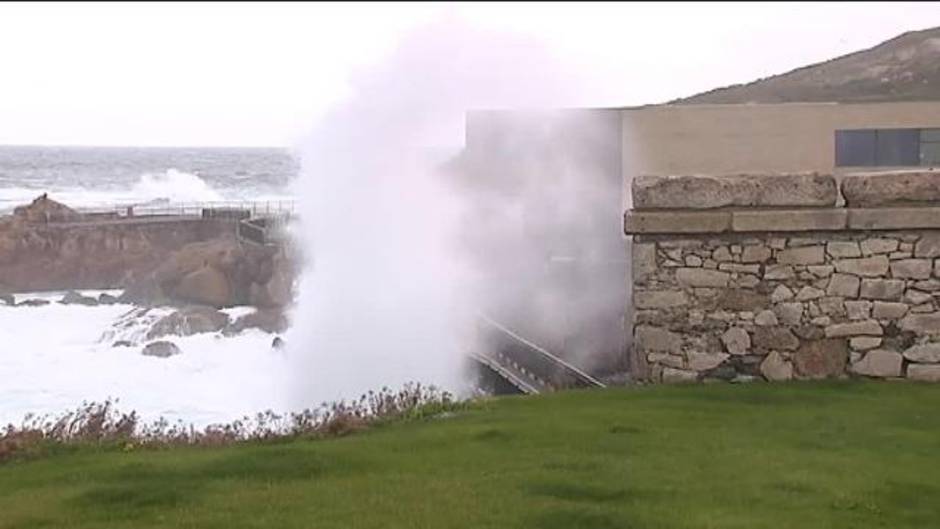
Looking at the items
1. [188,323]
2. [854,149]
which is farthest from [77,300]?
[854,149]

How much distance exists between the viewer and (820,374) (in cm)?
1087

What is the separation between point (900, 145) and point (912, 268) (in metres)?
24.5

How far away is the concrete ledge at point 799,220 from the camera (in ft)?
35.3

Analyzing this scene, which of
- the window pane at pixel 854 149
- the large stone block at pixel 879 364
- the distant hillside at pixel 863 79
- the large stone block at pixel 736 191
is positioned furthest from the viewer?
the distant hillside at pixel 863 79

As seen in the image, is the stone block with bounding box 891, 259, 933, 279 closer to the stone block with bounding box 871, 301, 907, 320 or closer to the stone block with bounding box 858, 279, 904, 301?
the stone block with bounding box 858, 279, 904, 301

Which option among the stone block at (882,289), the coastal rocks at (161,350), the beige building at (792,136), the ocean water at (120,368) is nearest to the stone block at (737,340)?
the stone block at (882,289)

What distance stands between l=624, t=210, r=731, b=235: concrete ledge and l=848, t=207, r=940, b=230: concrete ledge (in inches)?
41.0

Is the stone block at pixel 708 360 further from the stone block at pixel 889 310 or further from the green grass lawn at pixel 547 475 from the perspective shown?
the stone block at pixel 889 310

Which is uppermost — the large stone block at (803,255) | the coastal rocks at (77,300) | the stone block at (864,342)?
the large stone block at (803,255)

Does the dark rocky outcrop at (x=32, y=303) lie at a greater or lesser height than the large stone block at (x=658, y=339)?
lesser

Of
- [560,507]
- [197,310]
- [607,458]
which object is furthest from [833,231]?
[197,310]

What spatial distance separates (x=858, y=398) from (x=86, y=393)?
1788 centimetres

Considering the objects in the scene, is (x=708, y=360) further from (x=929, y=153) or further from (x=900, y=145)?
(x=929, y=153)

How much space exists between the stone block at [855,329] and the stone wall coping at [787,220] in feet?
2.57
